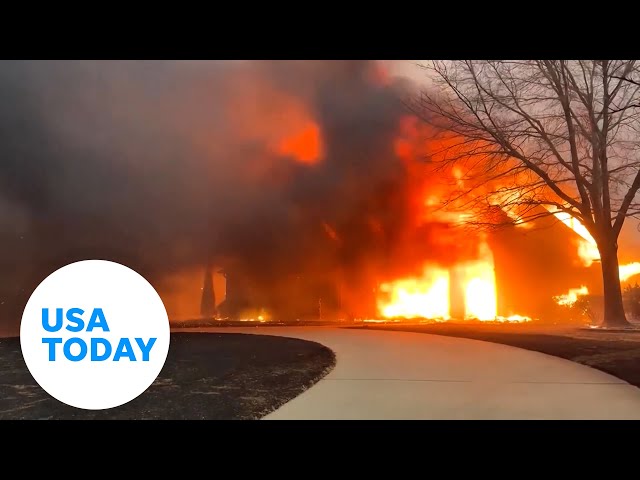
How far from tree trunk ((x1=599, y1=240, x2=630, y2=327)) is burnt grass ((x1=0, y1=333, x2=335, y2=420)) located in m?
8.54

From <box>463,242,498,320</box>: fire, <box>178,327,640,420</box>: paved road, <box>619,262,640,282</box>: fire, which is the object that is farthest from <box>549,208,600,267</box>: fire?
<box>178,327,640,420</box>: paved road

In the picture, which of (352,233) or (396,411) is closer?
(396,411)

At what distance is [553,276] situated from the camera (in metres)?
17.7

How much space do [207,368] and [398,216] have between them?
1177 centimetres

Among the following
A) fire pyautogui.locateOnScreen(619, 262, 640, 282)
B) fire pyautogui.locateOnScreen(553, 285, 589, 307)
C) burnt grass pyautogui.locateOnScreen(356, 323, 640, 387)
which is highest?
fire pyautogui.locateOnScreen(619, 262, 640, 282)

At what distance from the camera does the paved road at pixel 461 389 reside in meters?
5.02

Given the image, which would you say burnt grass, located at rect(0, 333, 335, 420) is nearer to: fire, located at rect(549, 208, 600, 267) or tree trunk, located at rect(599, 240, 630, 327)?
tree trunk, located at rect(599, 240, 630, 327)

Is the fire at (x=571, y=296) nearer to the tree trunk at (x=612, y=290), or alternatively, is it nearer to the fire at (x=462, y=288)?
the fire at (x=462, y=288)

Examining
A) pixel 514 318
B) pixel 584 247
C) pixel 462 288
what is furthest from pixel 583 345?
pixel 584 247

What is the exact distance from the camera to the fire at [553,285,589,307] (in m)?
17.0
